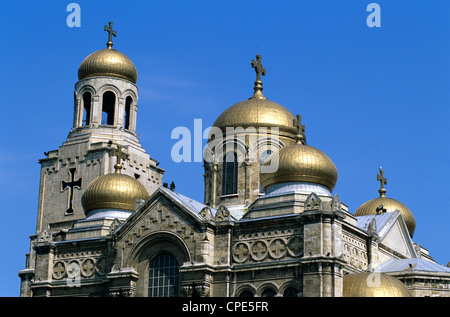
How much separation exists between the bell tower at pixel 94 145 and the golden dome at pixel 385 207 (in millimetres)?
12047

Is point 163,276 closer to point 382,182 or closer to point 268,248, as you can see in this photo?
point 268,248

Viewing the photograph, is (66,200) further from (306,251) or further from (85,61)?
(306,251)

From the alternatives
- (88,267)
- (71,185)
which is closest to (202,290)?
(88,267)

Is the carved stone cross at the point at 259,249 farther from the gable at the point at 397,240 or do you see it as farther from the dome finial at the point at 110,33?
the dome finial at the point at 110,33

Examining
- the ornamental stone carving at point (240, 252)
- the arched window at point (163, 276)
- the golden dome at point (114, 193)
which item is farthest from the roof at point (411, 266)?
the golden dome at point (114, 193)

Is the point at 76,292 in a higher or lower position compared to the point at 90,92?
lower

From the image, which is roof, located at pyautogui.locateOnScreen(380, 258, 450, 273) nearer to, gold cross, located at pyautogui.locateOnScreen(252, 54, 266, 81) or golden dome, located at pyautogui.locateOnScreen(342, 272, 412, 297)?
golden dome, located at pyautogui.locateOnScreen(342, 272, 412, 297)

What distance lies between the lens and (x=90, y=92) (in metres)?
52.8


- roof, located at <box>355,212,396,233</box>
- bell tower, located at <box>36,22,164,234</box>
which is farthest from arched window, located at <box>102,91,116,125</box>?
roof, located at <box>355,212,396,233</box>

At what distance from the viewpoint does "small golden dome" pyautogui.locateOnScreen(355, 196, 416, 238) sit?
5069 cm

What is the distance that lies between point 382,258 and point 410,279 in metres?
2.64
